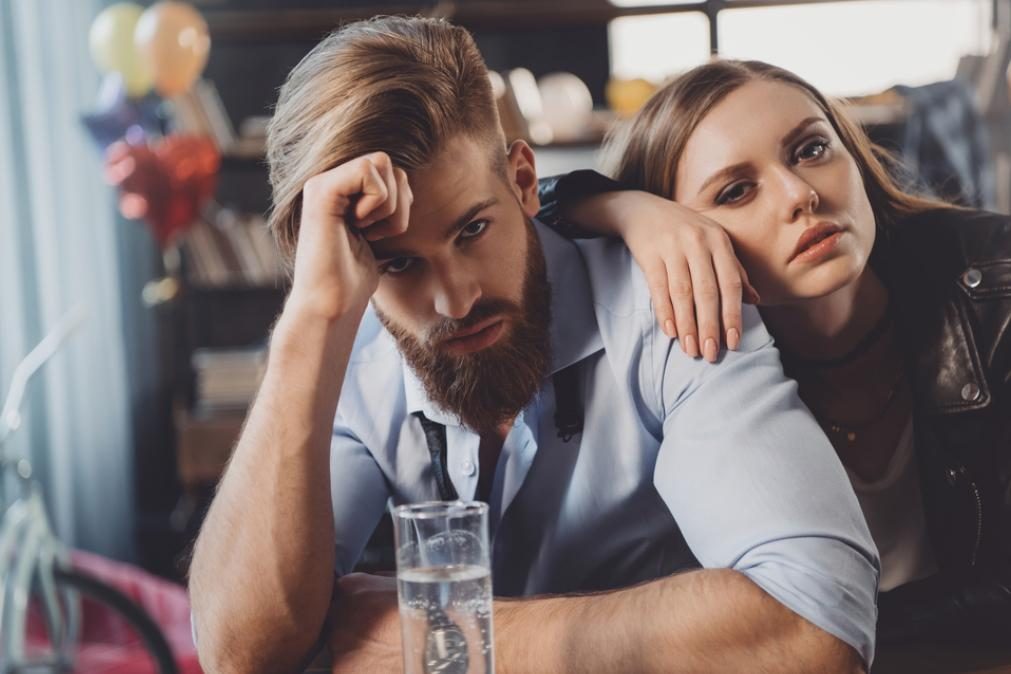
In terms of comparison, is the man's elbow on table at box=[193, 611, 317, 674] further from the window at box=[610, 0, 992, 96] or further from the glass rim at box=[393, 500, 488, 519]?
the window at box=[610, 0, 992, 96]

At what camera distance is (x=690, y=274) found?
1326mm

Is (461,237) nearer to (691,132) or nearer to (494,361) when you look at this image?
(494,361)

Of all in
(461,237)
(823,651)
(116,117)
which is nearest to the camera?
(823,651)

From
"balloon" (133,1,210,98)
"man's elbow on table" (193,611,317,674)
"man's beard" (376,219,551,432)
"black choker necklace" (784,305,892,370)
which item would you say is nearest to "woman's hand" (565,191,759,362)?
"man's beard" (376,219,551,432)

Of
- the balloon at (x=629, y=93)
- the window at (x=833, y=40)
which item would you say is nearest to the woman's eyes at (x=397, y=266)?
the balloon at (x=629, y=93)

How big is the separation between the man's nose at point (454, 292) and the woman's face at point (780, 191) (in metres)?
0.34

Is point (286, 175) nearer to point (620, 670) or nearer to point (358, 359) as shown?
point (358, 359)

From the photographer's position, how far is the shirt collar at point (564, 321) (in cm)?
144

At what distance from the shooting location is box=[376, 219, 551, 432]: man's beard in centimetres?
141

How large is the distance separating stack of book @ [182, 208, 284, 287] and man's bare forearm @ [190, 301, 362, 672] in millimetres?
3199

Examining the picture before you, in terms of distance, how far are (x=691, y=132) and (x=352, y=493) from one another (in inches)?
25.4

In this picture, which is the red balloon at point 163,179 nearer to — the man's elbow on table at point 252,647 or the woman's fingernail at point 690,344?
the man's elbow on table at point 252,647

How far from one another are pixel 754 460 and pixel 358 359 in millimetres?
645

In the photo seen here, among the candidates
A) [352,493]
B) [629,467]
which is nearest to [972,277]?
[629,467]
